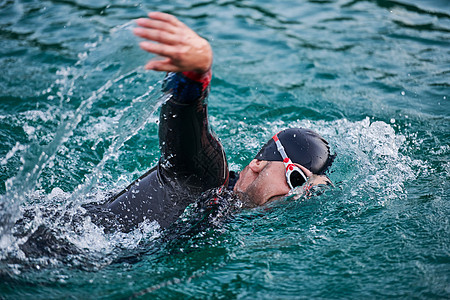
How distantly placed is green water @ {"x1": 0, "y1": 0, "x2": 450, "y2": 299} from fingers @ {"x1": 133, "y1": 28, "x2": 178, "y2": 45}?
0.93 m

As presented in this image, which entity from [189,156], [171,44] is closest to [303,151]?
[189,156]

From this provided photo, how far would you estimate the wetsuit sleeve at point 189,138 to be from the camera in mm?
3199

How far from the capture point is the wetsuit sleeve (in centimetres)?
320

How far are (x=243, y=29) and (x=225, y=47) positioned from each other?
1023 millimetres

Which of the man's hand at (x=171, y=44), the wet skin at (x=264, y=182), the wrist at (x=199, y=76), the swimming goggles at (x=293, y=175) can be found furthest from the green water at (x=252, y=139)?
the man's hand at (x=171, y=44)

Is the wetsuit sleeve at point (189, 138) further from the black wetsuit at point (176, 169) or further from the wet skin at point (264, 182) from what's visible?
the wet skin at point (264, 182)

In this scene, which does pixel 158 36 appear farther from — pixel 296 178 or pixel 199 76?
pixel 296 178

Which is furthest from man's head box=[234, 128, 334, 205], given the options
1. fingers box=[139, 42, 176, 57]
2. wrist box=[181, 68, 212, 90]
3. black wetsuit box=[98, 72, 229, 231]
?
fingers box=[139, 42, 176, 57]

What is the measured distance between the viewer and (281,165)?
4172 mm

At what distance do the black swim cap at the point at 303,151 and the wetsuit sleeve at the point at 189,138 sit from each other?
2.08ft

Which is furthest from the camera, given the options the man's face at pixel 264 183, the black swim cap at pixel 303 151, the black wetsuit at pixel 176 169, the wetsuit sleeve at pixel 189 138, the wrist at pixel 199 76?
the black swim cap at pixel 303 151

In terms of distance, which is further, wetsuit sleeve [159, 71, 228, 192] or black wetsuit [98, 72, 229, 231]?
black wetsuit [98, 72, 229, 231]

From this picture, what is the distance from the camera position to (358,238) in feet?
13.0

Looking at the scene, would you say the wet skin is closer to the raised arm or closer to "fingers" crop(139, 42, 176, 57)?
the raised arm
